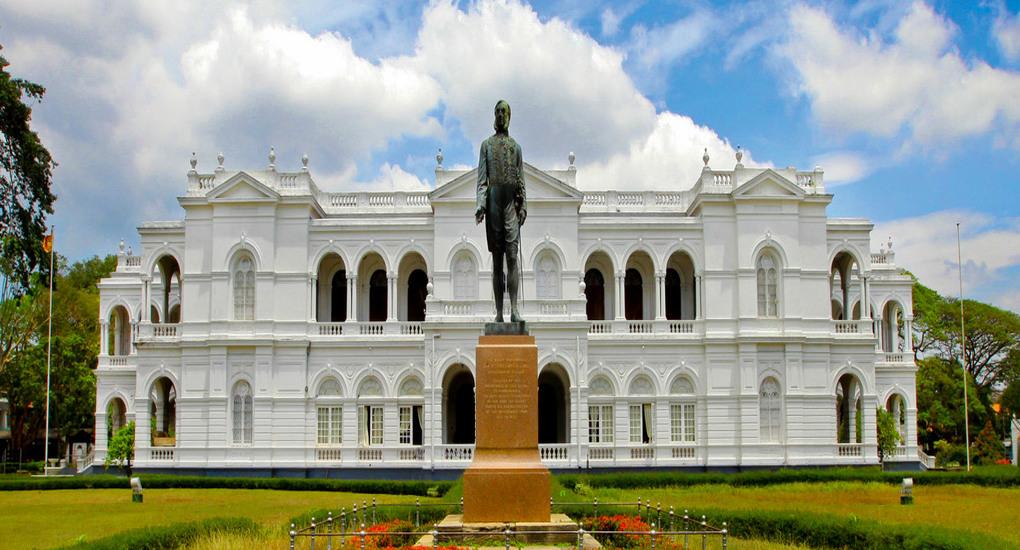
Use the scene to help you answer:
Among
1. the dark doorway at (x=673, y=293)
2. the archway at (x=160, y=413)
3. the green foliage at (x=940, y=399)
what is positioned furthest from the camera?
the green foliage at (x=940, y=399)

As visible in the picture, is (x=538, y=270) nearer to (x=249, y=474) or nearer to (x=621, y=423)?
(x=621, y=423)

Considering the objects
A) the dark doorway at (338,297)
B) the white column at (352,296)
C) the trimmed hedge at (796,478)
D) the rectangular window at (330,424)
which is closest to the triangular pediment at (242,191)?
the white column at (352,296)

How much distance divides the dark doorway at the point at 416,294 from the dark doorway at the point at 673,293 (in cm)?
1093

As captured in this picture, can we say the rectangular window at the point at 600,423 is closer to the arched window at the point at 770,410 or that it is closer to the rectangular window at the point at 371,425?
the arched window at the point at 770,410

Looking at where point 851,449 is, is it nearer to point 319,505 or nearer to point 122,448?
point 319,505

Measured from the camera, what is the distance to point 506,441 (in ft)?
53.6

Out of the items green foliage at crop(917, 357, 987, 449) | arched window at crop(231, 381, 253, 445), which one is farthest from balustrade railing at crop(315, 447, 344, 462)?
green foliage at crop(917, 357, 987, 449)

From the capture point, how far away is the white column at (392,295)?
145 feet

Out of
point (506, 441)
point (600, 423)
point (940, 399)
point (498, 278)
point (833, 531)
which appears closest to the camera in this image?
point (506, 441)

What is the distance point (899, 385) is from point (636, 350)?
44.1 feet

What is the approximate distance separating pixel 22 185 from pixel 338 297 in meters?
20.2

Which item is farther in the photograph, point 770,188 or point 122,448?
point 122,448

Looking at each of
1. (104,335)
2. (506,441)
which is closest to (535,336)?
(104,335)

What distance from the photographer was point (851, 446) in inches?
1702
